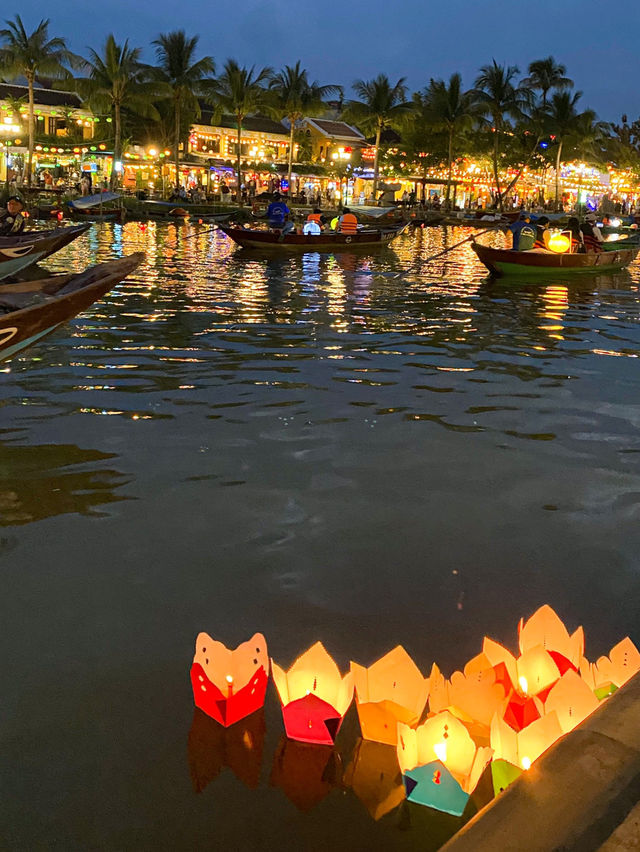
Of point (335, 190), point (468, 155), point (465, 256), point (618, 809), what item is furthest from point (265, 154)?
point (618, 809)

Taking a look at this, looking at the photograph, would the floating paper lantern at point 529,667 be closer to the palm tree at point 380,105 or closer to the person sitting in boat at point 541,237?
the person sitting in boat at point 541,237

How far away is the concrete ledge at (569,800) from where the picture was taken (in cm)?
153

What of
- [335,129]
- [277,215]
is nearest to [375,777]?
[277,215]

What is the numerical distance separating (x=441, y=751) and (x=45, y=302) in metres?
5.83

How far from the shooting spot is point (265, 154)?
61125 millimetres

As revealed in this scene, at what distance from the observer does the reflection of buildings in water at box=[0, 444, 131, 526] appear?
16.6 feet

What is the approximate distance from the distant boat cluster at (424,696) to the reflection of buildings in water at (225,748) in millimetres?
39

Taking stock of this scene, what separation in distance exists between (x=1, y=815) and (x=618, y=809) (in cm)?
217

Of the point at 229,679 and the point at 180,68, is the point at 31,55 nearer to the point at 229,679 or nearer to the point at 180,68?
the point at 180,68

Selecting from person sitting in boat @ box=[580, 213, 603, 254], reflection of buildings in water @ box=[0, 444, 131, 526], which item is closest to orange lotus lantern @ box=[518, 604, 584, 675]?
reflection of buildings in water @ box=[0, 444, 131, 526]

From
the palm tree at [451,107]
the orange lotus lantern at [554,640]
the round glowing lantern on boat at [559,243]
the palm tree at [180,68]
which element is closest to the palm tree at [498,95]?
the palm tree at [451,107]

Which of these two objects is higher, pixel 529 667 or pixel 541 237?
pixel 541 237

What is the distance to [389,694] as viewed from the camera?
2.93m

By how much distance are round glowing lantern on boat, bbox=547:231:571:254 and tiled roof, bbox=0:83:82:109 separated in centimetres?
4363
